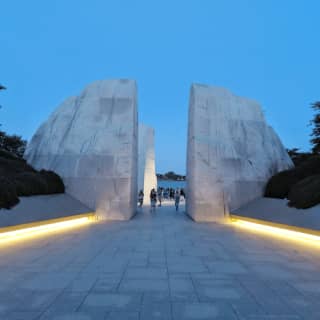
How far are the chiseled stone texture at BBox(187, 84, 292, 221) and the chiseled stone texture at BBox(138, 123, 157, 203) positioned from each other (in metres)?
13.6

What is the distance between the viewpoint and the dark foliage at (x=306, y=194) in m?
9.43

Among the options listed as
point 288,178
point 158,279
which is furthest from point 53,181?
point 288,178

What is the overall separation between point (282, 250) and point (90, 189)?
9776 mm

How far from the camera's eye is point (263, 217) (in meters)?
10.8

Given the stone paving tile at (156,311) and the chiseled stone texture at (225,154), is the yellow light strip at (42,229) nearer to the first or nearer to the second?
the chiseled stone texture at (225,154)

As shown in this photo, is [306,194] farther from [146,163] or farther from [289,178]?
[146,163]

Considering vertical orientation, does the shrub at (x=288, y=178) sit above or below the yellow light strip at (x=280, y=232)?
above

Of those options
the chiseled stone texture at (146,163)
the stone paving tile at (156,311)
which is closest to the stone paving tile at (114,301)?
the stone paving tile at (156,311)

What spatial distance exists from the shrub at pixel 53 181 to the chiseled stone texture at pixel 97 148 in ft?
1.55

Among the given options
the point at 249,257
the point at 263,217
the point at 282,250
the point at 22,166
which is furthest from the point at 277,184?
the point at 22,166

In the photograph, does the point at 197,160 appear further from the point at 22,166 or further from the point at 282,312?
the point at 282,312

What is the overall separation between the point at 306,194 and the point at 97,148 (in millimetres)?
10374

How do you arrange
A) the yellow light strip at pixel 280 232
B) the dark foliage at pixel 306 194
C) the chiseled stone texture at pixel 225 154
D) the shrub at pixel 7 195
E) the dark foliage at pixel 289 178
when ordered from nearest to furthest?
1. the yellow light strip at pixel 280 232
2. the shrub at pixel 7 195
3. the dark foliage at pixel 306 194
4. the dark foliage at pixel 289 178
5. the chiseled stone texture at pixel 225 154

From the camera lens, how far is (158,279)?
4.70 m
